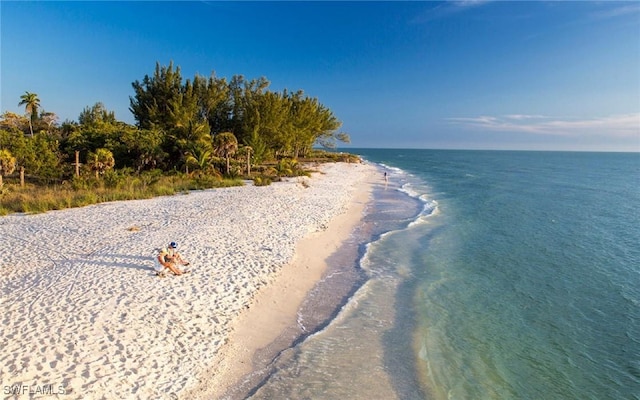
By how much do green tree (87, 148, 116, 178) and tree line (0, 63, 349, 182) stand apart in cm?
6

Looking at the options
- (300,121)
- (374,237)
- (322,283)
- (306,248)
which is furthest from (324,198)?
(300,121)

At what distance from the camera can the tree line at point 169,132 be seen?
2477 cm

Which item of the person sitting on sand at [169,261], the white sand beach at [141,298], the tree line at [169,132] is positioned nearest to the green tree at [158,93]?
the tree line at [169,132]

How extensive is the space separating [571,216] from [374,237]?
1727cm

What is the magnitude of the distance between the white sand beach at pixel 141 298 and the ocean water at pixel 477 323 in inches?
61.3

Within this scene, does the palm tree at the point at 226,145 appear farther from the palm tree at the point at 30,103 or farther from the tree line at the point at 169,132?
A: the palm tree at the point at 30,103

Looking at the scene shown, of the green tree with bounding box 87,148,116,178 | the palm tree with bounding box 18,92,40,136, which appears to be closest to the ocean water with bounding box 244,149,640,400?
the green tree with bounding box 87,148,116,178

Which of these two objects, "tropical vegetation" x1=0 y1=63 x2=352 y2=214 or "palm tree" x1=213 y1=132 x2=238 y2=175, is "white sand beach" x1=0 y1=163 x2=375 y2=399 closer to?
"tropical vegetation" x1=0 y1=63 x2=352 y2=214

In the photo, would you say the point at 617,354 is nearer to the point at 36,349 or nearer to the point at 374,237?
the point at 374,237

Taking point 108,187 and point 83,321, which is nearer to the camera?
point 83,321

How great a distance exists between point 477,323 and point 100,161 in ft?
84.5

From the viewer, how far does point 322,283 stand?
11.4 m

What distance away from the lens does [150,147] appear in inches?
1097

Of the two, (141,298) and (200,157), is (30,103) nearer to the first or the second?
(200,157)
